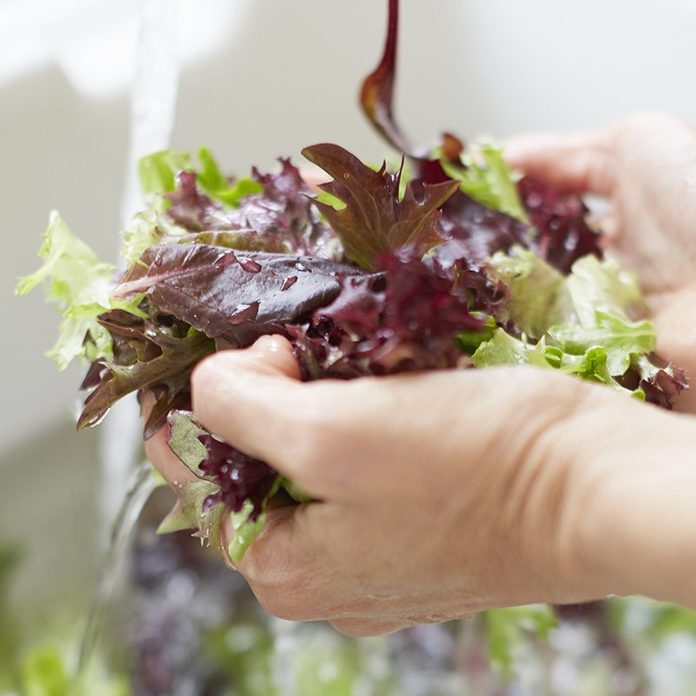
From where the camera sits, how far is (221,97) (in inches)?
51.3

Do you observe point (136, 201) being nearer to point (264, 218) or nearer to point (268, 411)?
point (264, 218)

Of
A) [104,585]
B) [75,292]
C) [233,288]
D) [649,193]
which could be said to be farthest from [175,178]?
[104,585]

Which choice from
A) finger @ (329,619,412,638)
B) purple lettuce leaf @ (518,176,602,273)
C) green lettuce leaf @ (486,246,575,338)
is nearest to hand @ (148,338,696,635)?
finger @ (329,619,412,638)

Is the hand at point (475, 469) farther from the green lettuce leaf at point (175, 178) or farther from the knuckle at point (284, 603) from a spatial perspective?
the green lettuce leaf at point (175, 178)

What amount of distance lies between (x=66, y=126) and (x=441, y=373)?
89 cm

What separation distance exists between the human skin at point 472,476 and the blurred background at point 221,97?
735 mm

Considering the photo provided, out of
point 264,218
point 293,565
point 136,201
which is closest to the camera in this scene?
point 293,565

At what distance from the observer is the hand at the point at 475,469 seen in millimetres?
420

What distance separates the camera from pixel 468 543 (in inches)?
19.0

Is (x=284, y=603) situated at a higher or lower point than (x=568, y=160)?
lower

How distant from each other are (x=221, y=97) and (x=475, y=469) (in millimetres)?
971

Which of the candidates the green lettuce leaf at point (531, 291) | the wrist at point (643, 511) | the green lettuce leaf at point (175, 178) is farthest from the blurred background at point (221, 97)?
the wrist at point (643, 511)

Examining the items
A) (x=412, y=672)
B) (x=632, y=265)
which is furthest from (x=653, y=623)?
(x=632, y=265)

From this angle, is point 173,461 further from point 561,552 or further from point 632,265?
point 632,265
